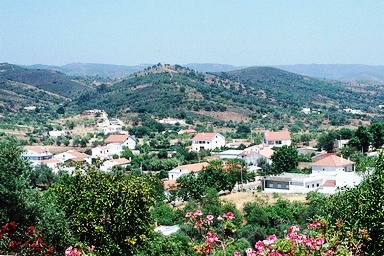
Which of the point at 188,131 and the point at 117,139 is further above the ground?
the point at 117,139

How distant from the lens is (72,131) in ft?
277

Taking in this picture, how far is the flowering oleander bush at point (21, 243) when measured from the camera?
7.86 m

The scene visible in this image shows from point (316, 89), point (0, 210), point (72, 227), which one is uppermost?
point (0, 210)

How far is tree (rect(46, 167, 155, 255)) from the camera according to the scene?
35.6 ft

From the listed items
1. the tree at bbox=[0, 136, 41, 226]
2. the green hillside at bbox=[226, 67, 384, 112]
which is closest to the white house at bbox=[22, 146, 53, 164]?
the tree at bbox=[0, 136, 41, 226]

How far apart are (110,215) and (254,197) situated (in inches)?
962

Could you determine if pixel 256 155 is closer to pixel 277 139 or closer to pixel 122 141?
pixel 277 139

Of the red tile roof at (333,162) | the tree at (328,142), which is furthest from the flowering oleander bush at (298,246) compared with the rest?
the tree at (328,142)

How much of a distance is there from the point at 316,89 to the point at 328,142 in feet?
370

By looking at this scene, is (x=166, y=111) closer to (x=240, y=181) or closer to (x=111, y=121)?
(x=111, y=121)

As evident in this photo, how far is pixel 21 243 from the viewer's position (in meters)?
8.76

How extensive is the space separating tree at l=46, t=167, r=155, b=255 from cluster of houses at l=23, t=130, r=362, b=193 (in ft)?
19.8

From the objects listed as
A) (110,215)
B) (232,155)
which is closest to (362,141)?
(232,155)

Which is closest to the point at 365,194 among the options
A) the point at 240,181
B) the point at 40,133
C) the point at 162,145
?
the point at 240,181
